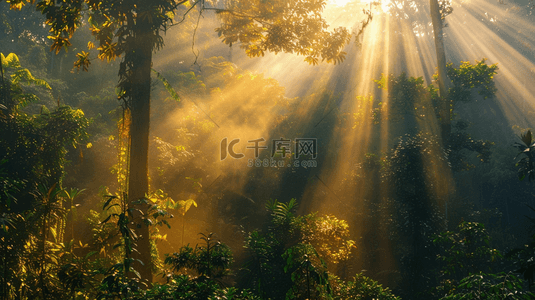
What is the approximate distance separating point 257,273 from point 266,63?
32.5 metres

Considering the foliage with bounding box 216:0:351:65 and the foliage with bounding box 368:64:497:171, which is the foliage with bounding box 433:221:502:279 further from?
the foliage with bounding box 368:64:497:171

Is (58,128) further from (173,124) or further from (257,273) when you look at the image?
(173,124)

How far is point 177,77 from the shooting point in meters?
18.1

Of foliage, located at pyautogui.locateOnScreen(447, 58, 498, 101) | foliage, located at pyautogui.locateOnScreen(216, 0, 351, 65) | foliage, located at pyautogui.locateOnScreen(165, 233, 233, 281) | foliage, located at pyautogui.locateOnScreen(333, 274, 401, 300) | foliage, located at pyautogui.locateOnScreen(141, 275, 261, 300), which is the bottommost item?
foliage, located at pyautogui.locateOnScreen(333, 274, 401, 300)

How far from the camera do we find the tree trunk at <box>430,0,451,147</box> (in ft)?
38.3

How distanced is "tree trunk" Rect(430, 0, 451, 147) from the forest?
5 cm

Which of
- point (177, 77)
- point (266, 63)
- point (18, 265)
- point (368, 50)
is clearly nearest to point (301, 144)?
point (177, 77)

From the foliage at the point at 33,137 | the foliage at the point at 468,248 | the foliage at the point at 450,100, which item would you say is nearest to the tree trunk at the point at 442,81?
the foliage at the point at 450,100

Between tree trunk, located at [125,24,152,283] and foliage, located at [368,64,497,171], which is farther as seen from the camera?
foliage, located at [368,64,497,171]

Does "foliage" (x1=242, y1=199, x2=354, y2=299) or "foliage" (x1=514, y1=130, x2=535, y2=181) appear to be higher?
"foliage" (x1=514, y1=130, x2=535, y2=181)

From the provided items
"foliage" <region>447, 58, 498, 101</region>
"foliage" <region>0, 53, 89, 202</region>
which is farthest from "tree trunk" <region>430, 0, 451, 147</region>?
"foliage" <region>0, 53, 89, 202</region>

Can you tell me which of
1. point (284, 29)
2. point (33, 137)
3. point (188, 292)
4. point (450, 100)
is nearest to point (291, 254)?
point (188, 292)

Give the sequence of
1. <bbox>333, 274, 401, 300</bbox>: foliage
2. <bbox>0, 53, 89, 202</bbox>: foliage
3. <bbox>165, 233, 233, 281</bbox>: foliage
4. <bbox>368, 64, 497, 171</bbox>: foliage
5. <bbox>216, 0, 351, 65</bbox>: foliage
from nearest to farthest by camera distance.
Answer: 1. <bbox>165, 233, 233, 281</bbox>: foliage
2. <bbox>333, 274, 401, 300</bbox>: foliage
3. <bbox>0, 53, 89, 202</bbox>: foliage
4. <bbox>216, 0, 351, 65</bbox>: foliage
5. <bbox>368, 64, 497, 171</bbox>: foliage

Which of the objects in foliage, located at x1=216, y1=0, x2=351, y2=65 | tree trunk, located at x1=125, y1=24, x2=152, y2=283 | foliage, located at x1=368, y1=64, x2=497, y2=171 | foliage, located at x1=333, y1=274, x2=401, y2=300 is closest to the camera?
foliage, located at x1=333, y1=274, x2=401, y2=300
